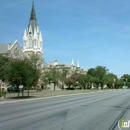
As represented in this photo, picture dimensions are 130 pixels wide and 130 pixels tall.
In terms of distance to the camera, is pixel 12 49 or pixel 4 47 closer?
pixel 12 49

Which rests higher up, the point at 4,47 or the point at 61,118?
the point at 4,47

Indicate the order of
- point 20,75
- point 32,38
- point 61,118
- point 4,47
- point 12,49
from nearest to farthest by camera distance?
1. point 61,118
2. point 20,75
3. point 12,49
4. point 4,47
5. point 32,38

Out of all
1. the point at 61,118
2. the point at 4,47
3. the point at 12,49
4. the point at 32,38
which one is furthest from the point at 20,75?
the point at 32,38

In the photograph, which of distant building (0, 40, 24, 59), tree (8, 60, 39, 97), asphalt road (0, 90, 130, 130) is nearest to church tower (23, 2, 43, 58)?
distant building (0, 40, 24, 59)

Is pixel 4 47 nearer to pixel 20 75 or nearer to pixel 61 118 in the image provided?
pixel 20 75

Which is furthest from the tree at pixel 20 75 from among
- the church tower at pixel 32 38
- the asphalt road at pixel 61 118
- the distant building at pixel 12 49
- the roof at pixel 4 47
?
the church tower at pixel 32 38

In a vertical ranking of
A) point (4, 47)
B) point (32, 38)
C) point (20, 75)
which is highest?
point (32, 38)

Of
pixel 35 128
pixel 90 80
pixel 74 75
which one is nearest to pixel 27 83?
pixel 35 128

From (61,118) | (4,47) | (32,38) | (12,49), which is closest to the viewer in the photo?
(61,118)

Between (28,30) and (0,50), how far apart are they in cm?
2834

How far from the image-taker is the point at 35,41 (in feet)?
371

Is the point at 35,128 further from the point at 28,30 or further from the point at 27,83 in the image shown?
the point at 28,30

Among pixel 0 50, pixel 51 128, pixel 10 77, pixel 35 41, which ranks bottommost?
pixel 51 128

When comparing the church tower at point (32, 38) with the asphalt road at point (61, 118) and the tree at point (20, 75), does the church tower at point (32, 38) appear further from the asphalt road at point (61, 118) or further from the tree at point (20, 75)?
the asphalt road at point (61, 118)
